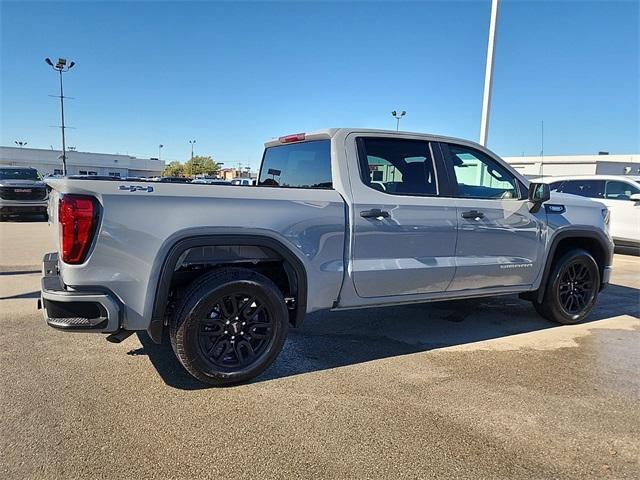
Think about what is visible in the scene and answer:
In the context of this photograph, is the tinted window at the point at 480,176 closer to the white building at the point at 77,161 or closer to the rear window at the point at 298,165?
the rear window at the point at 298,165

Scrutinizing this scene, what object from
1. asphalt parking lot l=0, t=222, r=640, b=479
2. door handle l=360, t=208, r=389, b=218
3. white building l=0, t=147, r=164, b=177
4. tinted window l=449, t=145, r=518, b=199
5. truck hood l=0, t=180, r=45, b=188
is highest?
white building l=0, t=147, r=164, b=177

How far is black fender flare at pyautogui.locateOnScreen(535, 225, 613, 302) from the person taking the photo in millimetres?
5043

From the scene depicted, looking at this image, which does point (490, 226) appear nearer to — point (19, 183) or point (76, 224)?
point (76, 224)

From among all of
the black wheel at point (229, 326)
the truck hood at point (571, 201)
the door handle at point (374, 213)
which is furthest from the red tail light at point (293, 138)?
the truck hood at point (571, 201)

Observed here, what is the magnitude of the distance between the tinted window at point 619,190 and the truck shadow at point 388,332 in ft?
17.1

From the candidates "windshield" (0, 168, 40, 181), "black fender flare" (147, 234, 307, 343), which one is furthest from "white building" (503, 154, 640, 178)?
"black fender flare" (147, 234, 307, 343)

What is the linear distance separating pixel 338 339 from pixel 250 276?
152 cm

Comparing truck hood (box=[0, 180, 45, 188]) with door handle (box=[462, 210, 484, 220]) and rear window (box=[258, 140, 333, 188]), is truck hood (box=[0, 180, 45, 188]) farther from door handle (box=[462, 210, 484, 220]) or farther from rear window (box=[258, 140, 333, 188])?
door handle (box=[462, 210, 484, 220])

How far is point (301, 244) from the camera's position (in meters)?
3.64

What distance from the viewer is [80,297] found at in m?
3.05

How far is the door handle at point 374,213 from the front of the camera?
12.7 feet

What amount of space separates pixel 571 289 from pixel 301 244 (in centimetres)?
342

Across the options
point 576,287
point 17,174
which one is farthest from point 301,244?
point 17,174

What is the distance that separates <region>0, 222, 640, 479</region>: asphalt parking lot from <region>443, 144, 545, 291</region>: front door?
2.26 feet
